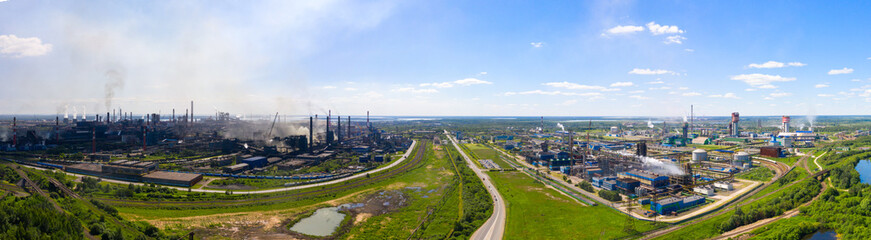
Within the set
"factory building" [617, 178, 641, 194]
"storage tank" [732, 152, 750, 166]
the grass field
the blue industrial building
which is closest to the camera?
the grass field

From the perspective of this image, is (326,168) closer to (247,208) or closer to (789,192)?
(247,208)

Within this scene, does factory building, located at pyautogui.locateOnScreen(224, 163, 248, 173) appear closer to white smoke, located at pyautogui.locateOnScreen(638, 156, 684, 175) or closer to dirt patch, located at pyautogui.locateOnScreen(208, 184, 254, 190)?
dirt patch, located at pyautogui.locateOnScreen(208, 184, 254, 190)

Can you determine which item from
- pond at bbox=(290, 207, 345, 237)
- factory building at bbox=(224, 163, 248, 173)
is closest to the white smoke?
pond at bbox=(290, 207, 345, 237)

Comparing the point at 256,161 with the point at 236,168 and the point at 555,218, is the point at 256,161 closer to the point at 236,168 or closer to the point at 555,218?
the point at 236,168

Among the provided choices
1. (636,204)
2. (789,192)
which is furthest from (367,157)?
(789,192)

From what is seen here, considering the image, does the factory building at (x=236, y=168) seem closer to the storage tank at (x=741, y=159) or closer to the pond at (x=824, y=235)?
the pond at (x=824, y=235)

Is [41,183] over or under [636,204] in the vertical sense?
over

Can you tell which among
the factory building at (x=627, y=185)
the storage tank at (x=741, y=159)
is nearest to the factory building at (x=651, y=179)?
the factory building at (x=627, y=185)
